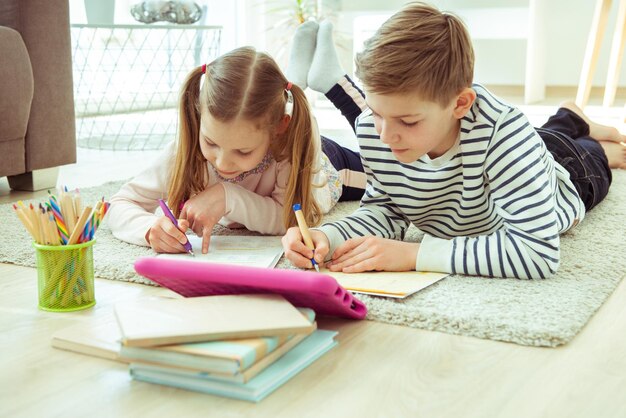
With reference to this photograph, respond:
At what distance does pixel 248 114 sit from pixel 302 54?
0.75 metres

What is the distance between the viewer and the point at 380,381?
0.77 m

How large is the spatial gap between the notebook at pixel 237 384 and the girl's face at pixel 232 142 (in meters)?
0.49

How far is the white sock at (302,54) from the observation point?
74.3 inches

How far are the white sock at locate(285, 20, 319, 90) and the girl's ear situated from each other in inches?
23.5

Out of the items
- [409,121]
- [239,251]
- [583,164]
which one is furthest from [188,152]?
[583,164]

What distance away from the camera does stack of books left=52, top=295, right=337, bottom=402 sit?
2.34 feet

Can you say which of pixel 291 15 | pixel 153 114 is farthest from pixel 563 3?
pixel 153 114

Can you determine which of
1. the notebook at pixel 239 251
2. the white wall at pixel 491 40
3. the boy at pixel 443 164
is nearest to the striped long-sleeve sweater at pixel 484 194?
the boy at pixel 443 164

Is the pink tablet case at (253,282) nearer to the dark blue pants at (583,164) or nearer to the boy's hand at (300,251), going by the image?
the boy's hand at (300,251)

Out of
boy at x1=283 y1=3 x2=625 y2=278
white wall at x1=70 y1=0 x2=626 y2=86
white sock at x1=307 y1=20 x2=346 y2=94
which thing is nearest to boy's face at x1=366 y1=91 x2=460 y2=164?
boy at x1=283 y1=3 x2=625 y2=278

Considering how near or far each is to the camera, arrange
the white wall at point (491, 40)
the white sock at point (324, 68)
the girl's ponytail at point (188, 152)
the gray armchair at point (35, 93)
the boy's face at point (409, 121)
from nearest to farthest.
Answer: the boy's face at point (409, 121) < the girl's ponytail at point (188, 152) < the gray armchair at point (35, 93) < the white sock at point (324, 68) < the white wall at point (491, 40)

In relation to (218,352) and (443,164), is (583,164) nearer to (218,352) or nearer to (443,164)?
(443,164)

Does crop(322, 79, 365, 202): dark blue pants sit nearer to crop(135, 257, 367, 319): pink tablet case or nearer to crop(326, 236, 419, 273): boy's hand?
crop(326, 236, 419, 273): boy's hand

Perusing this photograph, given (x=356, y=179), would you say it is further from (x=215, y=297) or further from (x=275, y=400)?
(x=275, y=400)
